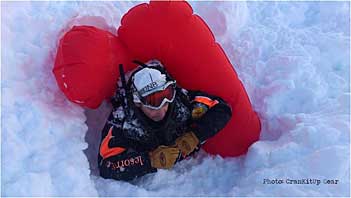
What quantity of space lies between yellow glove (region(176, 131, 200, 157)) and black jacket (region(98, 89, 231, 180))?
3 centimetres

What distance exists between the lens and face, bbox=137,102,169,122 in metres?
2.48

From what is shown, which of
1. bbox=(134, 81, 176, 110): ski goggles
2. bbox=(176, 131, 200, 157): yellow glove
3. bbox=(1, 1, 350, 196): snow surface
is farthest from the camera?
bbox=(176, 131, 200, 157): yellow glove

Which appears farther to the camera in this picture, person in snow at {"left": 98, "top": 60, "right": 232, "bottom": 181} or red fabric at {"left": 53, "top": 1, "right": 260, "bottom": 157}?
red fabric at {"left": 53, "top": 1, "right": 260, "bottom": 157}

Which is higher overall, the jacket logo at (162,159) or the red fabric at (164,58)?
the red fabric at (164,58)

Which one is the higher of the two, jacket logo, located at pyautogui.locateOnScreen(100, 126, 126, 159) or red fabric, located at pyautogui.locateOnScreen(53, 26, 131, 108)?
red fabric, located at pyautogui.locateOnScreen(53, 26, 131, 108)

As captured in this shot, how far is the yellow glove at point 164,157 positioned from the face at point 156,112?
152mm

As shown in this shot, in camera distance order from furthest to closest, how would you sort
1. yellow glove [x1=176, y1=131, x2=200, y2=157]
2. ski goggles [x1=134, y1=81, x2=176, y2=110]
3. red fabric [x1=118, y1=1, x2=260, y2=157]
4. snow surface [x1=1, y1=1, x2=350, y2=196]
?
red fabric [x1=118, y1=1, x2=260, y2=157], yellow glove [x1=176, y1=131, x2=200, y2=157], ski goggles [x1=134, y1=81, x2=176, y2=110], snow surface [x1=1, y1=1, x2=350, y2=196]

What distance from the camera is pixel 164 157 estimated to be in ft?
8.30

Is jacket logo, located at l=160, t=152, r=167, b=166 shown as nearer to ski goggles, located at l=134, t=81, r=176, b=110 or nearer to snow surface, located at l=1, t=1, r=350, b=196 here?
snow surface, located at l=1, t=1, r=350, b=196

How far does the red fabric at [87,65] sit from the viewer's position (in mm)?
2611

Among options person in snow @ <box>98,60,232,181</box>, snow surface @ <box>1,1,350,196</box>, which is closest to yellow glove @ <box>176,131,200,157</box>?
person in snow @ <box>98,60,232,181</box>

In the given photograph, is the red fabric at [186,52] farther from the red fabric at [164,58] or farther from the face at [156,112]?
the face at [156,112]

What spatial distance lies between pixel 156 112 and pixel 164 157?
0.22 m

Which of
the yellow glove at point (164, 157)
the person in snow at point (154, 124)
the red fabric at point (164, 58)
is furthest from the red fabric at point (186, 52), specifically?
the yellow glove at point (164, 157)
